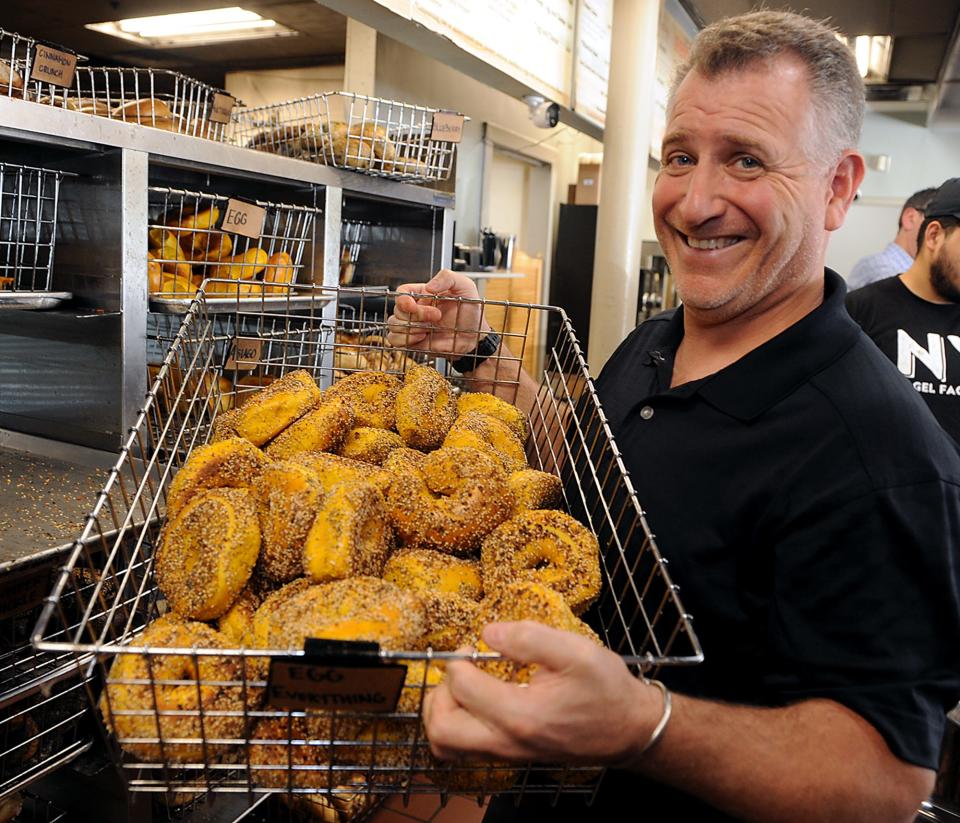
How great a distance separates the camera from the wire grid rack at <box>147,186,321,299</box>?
2096 millimetres

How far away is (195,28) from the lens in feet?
16.7

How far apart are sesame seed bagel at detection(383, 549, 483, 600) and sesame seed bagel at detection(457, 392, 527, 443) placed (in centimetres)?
43

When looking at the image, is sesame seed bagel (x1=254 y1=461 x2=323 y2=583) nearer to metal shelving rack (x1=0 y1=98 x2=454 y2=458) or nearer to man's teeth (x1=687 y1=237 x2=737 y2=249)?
man's teeth (x1=687 y1=237 x2=737 y2=249)

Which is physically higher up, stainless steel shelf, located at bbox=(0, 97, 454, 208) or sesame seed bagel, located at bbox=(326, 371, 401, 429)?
stainless steel shelf, located at bbox=(0, 97, 454, 208)

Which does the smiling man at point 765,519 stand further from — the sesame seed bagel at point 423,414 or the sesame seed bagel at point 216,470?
the sesame seed bagel at point 216,470

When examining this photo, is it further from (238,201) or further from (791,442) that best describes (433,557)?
(238,201)

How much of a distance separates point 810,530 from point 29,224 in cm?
195

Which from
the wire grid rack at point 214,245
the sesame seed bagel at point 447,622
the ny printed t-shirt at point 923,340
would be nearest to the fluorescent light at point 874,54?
the ny printed t-shirt at point 923,340

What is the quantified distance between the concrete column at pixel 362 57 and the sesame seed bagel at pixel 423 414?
133 inches

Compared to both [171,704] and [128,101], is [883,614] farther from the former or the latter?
[128,101]

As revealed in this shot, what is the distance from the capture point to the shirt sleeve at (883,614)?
2.83 ft

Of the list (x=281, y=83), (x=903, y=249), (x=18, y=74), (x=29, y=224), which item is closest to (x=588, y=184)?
(x=281, y=83)

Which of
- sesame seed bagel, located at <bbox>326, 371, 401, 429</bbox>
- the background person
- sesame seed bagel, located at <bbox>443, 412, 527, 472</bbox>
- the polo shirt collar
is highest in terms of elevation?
the background person

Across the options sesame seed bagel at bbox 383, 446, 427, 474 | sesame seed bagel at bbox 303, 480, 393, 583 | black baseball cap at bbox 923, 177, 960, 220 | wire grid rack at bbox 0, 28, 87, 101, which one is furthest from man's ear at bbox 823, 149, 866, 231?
black baseball cap at bbox 923, 177, 960, 220
